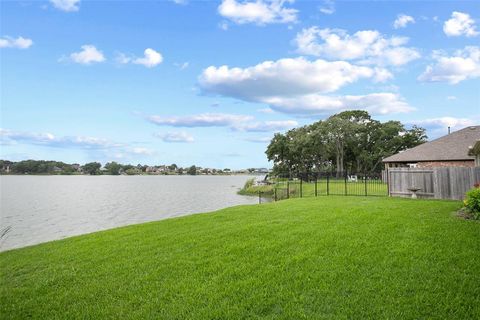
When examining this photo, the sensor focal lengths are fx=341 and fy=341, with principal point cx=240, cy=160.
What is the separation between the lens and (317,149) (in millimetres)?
58125

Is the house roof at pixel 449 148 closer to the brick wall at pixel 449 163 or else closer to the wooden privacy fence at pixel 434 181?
the brick wall at pixel 449 163

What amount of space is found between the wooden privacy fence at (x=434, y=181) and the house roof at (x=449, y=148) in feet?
33.8

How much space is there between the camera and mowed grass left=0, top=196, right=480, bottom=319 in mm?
4184

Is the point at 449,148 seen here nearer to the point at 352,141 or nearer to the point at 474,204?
the point at 474,204

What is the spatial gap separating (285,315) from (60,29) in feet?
46.4

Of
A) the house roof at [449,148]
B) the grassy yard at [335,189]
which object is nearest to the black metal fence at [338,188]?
the grassy yard at [335,189]

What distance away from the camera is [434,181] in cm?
1691

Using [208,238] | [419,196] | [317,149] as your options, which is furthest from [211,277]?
[317,149]

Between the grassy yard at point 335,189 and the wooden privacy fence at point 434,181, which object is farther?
the grassy yard at point 335,189

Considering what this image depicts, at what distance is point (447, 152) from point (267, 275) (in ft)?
90.9

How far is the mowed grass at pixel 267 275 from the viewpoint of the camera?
165 inches

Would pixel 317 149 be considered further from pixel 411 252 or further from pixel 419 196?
pixel 411 252

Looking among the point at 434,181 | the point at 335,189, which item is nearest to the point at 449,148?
the point at 335,189

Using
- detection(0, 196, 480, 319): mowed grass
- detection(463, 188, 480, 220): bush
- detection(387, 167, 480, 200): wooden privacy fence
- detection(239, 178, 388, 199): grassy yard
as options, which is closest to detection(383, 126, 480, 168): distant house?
detection(239, 178, 388, 199): grassy yard
